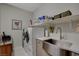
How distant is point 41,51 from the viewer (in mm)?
1752

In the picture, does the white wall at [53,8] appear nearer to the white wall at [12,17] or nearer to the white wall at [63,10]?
the white wall at [63,10]

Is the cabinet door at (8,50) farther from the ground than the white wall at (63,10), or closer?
closer

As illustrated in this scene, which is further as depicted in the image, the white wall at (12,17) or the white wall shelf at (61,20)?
the white wall at (12,17)

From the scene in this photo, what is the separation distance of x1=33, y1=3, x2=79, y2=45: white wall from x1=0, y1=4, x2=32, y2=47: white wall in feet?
0.48

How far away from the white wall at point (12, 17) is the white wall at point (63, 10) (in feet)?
0.48

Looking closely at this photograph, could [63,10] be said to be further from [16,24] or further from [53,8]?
[16,24]

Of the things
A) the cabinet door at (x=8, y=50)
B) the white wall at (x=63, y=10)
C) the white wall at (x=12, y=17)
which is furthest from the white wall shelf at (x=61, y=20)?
the cabinet door at (x=8, y=50)

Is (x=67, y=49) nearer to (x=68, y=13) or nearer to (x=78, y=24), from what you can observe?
(x=78, y=24)

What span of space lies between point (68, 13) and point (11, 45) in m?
0.92

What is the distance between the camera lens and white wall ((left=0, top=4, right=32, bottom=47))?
169cm

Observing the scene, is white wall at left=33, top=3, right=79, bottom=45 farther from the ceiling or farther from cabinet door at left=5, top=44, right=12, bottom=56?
cabinet door at left=5, top=44, right=12, bottom=56

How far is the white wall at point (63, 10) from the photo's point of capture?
1.49 m

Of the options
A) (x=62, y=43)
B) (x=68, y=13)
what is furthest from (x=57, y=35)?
(x=68, y=13)

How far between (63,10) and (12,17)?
0.72 metres
